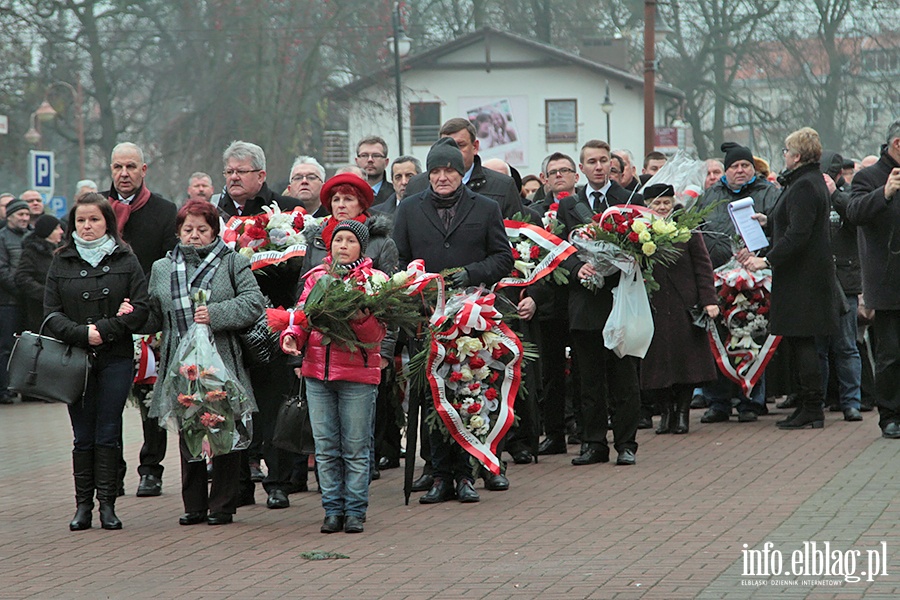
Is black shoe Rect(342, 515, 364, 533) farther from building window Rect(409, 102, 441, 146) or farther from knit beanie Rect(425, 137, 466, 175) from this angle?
building window Rect(409, 102, 441, 146)

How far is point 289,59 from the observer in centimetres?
4291

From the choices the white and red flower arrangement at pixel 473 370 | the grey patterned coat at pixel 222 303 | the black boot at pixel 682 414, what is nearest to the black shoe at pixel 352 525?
the grey patterned coat at pixel 222 303

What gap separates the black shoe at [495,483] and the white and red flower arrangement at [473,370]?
40cm

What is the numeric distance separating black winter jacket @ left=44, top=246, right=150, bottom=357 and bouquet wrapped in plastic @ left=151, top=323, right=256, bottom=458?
14.9 inches

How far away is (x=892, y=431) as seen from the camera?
10734 mm

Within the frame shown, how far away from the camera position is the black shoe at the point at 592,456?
10234 millimetres

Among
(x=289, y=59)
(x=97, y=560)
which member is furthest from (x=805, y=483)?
(x=289, y=59)

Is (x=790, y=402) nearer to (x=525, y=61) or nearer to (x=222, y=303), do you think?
(x=222, y=303)

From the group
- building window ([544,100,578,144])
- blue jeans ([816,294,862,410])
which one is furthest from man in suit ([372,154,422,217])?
building window ([544,100,578,144])

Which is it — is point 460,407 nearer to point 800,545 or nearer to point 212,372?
point 212,372

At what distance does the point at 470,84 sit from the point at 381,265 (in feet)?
158

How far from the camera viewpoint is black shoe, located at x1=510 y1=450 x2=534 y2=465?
10525 millimetres

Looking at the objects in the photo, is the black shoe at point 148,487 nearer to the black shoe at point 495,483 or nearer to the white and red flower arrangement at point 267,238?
the white and red flower arrangement at point 267,238

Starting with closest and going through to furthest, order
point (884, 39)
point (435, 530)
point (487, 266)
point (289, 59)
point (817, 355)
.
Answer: point (435, 530) < point (487, 266) < point (817, 355) < point (289, 59) < point (884, 39)
